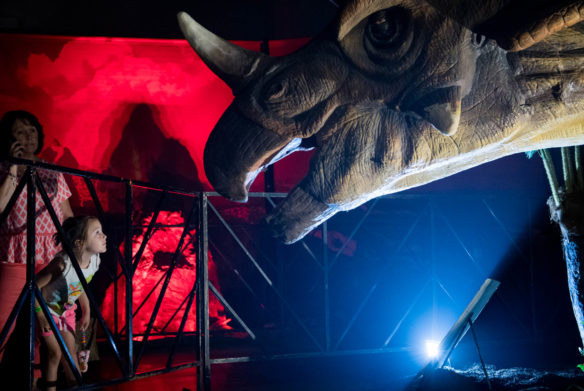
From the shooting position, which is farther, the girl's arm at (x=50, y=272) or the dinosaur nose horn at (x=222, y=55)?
the girl's arm at (x=50, y=272)

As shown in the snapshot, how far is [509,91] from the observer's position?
1093 mm

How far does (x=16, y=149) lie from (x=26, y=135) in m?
0.12

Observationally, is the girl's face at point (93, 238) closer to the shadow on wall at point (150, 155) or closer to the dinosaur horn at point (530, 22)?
the shadow on wall at point (150, 155)

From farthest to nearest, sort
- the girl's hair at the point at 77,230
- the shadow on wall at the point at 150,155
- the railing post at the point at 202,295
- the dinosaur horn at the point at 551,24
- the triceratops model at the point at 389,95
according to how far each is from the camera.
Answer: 1. the shadow on wall at the point at 150,155
2. the railing post at the point at 202,295
3. the girl's hair at the point at 77,230
4. the triceratops model at the point at 389,95
5. the dinosaur horn at the point at 551,24

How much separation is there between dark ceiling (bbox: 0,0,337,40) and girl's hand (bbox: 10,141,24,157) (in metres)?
2.97

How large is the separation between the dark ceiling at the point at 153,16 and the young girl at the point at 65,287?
3.38 meters

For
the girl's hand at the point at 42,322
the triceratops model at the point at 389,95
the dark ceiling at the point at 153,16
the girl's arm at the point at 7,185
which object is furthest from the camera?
the dark ceiling at the point at 153,16

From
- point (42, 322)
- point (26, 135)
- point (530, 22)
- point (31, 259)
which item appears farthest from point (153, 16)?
point (530, 22)

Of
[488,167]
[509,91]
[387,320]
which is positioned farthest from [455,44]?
[387,320]

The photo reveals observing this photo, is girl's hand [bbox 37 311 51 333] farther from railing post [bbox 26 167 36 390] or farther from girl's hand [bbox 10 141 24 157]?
girl's hand [bbox 10 141 24 157]

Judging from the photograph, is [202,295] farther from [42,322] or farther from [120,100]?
[120,100]

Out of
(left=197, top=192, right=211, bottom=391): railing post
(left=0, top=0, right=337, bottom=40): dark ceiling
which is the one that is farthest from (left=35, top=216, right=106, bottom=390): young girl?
(left=0, top=0, right=337, bottom=40): dark ceiling

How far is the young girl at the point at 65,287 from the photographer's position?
9.64 ft

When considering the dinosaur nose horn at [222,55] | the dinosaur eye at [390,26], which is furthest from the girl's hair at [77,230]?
the dinosaur eye at [390,26]
